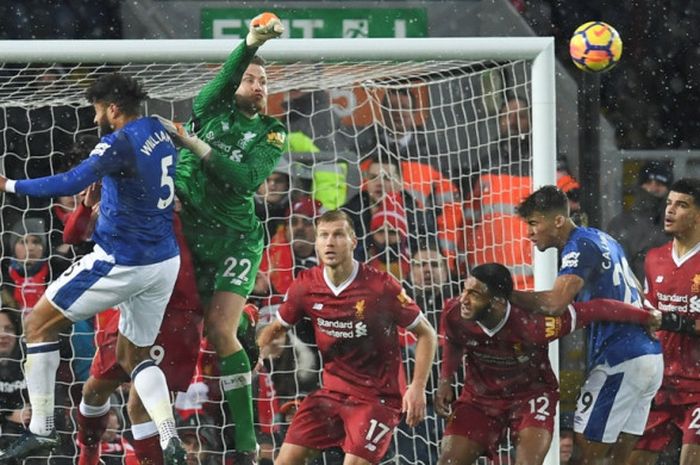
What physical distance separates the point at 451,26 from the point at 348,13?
66cm

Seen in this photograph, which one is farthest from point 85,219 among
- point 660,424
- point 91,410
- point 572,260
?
point 660,424

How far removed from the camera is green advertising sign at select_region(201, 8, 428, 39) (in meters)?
11.2

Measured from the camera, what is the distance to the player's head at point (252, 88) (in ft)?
27.7

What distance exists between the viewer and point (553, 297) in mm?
8258

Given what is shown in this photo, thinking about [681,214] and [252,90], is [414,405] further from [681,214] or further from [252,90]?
[681,214]

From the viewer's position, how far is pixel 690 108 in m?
11.6

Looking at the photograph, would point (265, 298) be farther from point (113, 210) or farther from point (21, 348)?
point (113, 210)

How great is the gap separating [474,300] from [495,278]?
14 centimetres

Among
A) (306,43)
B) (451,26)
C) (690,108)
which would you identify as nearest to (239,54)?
(306,43)

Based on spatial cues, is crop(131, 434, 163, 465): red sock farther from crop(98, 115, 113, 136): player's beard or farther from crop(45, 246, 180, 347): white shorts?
crop(98, 115, 113, 136): player's beard

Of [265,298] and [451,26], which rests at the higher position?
[451,26]

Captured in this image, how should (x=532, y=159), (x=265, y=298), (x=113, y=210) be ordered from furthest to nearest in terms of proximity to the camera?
(x=265, y=298) < (x=532, y=159) < (x=113, y=210)

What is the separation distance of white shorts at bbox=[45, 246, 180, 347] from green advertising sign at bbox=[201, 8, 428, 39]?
3507mm

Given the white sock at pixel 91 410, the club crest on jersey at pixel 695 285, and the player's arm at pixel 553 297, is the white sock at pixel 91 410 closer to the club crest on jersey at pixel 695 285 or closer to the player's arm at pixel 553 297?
the player's arm at pixel 553 297
